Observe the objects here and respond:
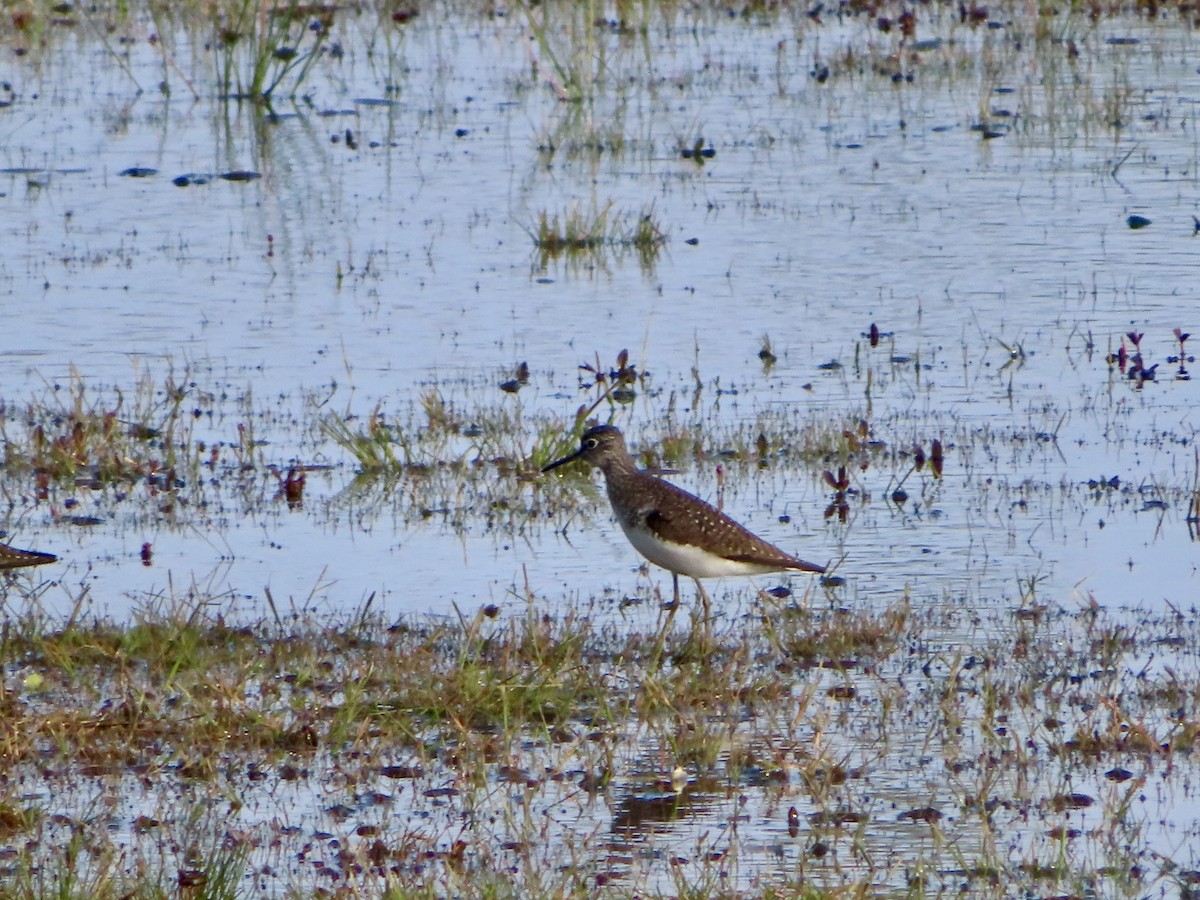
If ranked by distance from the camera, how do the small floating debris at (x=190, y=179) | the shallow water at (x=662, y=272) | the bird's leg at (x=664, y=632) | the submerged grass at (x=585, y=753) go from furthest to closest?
the small floating debris at (x=190, y=179)
the shallow water at (x=662, y=272)
the bird's leg at (x=664, y=632)
the submerged grass at (x=585, y=753)

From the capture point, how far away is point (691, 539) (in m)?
8.01

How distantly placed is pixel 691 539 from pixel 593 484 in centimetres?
231

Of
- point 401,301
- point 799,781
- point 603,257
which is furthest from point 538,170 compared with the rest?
point 799,781

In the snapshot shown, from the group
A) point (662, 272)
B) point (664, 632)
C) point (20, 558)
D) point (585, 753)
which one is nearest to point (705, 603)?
point (664, 632)

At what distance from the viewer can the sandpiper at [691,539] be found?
8016 millimetres

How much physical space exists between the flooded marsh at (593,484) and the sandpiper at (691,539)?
0.22m

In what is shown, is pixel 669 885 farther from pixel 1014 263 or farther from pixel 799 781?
pixel 1014 263

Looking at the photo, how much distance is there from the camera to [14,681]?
7.40 m

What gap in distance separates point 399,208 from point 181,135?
3.57 m

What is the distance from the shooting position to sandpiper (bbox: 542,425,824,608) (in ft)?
26.3

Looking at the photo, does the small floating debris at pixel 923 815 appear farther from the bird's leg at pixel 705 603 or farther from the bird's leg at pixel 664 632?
the bird's leg at pixel 705 603

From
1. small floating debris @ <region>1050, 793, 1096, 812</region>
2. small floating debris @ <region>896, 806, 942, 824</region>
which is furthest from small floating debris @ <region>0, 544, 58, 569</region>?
small floating debris @ <region>1050, 793, 1096, 812</region>

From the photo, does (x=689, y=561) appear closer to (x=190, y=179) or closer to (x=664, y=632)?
(x=664, y=632)

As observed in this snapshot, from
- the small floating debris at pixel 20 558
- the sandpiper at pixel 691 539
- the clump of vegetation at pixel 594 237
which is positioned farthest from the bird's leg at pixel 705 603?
the clump of vegetation at pixel 594 237
